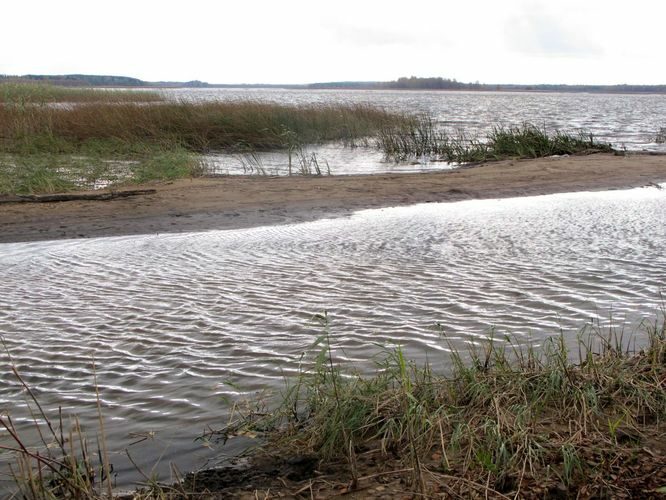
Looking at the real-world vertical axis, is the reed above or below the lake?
above

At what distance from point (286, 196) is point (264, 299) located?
5949 millimetres

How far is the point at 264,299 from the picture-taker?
20.2 ft

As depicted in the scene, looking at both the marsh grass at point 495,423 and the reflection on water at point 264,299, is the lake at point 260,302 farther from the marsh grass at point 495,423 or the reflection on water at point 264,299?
the marsh grass at point 495,423

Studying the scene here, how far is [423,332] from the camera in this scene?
520 cm

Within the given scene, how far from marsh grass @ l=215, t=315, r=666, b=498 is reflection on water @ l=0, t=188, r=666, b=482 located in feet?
2.05

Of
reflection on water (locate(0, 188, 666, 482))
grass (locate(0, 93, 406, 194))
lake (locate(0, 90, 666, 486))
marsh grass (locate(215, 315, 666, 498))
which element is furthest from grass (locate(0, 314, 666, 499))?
grass (locate(0, 93, 406, 194))

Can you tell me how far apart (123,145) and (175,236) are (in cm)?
Answer: 898

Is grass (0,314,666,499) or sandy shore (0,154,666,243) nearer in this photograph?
grass (0,314,666,499)

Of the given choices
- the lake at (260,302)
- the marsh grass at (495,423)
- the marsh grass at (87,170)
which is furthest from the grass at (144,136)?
the marsh grass at (495,423)

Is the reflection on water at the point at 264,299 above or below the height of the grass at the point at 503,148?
below

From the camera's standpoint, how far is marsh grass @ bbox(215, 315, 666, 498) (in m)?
2.90

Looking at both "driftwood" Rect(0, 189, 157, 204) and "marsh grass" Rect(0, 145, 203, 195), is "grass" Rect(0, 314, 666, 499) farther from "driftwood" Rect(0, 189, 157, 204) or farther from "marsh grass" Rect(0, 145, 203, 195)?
"marsh grass" Rect(0, 145, 203, 195)

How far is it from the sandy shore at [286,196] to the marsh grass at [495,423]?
643 cm

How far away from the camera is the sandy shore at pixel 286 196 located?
32.0 ft
